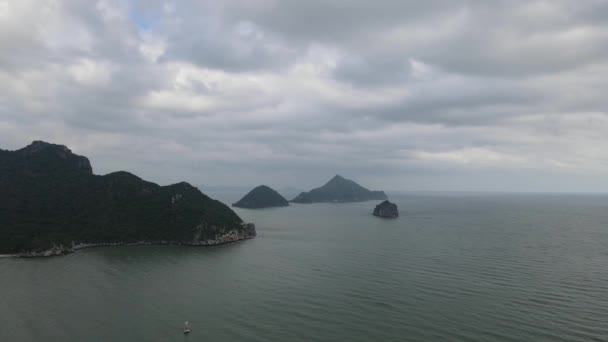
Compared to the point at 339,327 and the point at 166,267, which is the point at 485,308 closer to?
the point at 339,327

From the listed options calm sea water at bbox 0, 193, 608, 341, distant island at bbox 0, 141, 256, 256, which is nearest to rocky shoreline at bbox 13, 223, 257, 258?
distant island at bbox 0, 141, 256, 256

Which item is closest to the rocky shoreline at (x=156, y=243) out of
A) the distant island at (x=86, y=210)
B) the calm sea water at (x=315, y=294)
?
the distant island at (x=86, y=210)

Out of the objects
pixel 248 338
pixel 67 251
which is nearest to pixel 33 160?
pixel 67 251

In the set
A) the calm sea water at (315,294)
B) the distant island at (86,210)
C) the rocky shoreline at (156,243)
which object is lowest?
the calm sea water at (315,294)

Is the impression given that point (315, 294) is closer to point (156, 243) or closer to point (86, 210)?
point (156, 243)

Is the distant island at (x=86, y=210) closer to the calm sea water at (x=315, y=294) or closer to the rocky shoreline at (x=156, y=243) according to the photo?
the rocky shoreline at (x=156, y=243)

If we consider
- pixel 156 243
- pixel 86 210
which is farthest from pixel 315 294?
pixel 86 210
